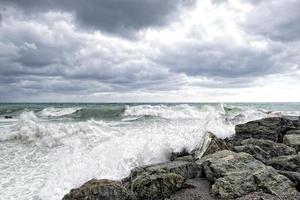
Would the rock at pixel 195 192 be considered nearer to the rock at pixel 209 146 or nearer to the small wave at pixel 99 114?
the rock at pixel 209 146

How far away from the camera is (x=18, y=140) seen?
13344mm

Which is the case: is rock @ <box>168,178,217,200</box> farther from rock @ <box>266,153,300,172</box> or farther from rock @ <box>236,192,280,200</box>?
rock @ <box>266,153,300,172</box>

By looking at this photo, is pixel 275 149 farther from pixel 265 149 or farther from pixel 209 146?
pixel 209 146

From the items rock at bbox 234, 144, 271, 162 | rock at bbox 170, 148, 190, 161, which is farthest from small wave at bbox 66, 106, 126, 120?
rock at bbox 234, 144, 271, 162

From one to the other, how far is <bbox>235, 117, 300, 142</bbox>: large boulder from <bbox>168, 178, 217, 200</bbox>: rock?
4471mm

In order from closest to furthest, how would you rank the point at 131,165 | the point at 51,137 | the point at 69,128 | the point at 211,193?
the point at 211,193 < the point at 131,165 < the point at 51,137 < the point at 69,128

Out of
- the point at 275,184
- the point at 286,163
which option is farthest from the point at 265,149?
the point at 275,184

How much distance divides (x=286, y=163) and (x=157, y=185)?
9.51 feet

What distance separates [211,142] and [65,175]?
3.82m

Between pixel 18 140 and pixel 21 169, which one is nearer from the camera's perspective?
pixel 21 169

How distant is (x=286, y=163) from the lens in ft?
21.8

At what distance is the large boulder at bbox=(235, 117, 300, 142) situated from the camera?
10086mm

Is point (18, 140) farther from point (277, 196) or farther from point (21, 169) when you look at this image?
point (277, 196)

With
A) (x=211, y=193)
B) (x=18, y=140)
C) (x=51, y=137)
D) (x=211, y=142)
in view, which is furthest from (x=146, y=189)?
(x=18, y=140)
